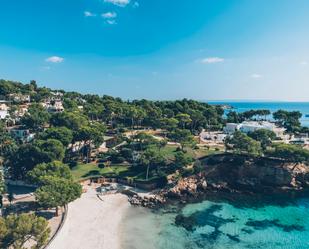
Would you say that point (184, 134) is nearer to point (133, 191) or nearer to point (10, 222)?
point (133, 191)

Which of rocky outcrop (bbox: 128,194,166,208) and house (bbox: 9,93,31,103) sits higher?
house (bbox: 9,93,31,103)

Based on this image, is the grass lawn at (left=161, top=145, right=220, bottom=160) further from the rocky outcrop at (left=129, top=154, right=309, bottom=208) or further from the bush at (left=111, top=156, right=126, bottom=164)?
the bush at (left=111, top=156, right=126, bottom=164)

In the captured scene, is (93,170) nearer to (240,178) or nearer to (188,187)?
(188,187)

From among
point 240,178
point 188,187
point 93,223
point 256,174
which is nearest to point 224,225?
point 188,187

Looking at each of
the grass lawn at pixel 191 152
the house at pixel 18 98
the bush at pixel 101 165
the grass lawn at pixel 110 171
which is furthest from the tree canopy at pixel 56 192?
the house at pixel 18 98

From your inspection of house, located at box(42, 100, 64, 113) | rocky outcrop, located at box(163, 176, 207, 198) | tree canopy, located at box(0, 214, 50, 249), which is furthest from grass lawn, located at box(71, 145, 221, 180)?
house, located at box(42, 100, 64, 113)

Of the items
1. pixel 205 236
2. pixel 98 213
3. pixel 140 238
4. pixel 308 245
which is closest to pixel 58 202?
pixel 98 213
